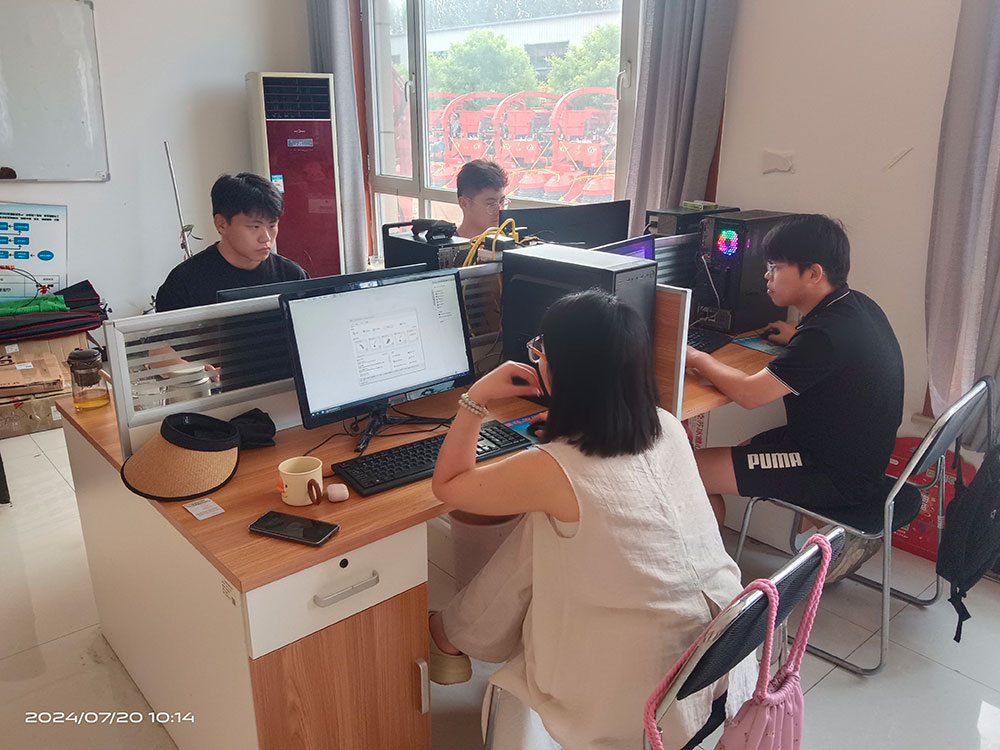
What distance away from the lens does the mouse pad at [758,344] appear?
2.53 m

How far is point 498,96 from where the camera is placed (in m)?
4.06

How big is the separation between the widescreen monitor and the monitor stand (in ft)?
0.06

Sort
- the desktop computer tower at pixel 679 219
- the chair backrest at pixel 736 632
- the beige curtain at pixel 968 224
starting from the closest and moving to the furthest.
Answer: the chair backrest at pixel 736 632, the beige curtain at pixel 968 224, the desktop computer tower at pixel 679 219

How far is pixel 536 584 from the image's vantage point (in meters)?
1.36

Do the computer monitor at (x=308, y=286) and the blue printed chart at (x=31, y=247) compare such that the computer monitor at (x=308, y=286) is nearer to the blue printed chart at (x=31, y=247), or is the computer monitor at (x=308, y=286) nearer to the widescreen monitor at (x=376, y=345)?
the widescreen monitor at (x=376, y=345)

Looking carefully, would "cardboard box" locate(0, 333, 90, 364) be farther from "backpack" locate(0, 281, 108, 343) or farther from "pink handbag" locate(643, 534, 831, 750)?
"pink handbag" locate(643, 534, 831, 750)

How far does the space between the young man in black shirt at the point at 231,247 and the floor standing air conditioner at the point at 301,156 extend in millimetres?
2276

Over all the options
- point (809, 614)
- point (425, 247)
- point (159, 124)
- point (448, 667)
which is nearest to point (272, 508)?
point (448, 667)

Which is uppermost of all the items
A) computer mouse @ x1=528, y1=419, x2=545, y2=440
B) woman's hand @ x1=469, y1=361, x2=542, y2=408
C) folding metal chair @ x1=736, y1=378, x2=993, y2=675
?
woman's hand @ x1=469, y1=361, x2=542, y2=408

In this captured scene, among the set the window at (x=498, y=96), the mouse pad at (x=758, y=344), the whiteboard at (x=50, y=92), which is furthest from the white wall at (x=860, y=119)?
the whiteboard at (x=50, y=92)

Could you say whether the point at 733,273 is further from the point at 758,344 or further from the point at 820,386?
the point at 820,386

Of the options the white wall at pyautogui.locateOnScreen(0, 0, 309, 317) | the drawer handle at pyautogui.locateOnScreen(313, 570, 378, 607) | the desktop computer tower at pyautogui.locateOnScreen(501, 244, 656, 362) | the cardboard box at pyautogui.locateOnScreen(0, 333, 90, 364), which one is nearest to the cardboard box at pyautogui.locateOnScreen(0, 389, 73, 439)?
the cardboard box at pyautogui.locateOnScreen(0, 333, 90, 364)

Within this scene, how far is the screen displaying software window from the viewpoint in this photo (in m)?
1.61

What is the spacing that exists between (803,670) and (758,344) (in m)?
1.07
